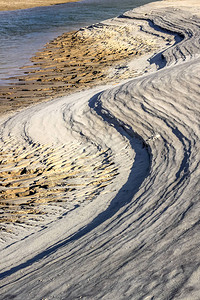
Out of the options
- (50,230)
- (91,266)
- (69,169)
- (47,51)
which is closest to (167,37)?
(47,51)

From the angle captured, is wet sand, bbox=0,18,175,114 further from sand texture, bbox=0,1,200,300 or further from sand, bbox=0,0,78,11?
sand, bbox=0,0,78,11

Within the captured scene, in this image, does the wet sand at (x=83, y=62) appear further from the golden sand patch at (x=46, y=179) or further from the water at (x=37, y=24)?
the golden sand patch at (x=46, y=179)

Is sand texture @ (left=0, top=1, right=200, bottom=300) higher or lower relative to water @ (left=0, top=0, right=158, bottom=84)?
lower

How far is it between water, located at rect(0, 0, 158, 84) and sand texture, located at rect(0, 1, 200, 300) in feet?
17.8

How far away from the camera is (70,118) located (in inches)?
304

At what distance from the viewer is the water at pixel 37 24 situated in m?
15.4

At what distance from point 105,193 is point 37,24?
72.8ft

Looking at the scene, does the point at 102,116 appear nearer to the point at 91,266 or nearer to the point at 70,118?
the point at 70,118

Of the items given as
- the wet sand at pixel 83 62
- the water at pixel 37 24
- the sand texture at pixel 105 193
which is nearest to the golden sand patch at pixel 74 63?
the wet sand at pixel 83 62

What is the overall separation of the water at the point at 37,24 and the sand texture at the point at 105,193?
5420 millimetres

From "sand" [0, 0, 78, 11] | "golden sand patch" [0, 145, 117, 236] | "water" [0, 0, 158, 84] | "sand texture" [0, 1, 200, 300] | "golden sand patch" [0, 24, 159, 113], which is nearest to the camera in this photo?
"sand texture" [0, 1, 200, 300]

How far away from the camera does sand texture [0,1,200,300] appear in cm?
286

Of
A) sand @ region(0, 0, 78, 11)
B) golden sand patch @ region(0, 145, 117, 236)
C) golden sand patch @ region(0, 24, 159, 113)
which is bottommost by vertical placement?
golden sand patch @ region(0, 145, 117, 236)

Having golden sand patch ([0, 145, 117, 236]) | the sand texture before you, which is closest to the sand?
the sand texture
